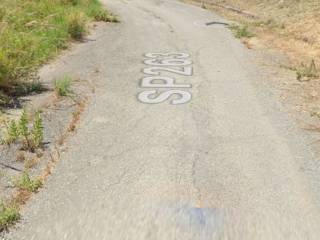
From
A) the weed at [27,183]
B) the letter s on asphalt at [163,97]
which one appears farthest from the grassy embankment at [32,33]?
the weed at [27,183]

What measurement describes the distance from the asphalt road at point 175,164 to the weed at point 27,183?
0.14 m

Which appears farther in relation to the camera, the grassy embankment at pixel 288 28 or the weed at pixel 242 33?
the weed at pixel 242 33

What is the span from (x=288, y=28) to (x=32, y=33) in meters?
8.10

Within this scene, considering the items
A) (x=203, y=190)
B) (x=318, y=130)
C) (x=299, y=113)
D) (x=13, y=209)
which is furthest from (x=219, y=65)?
(x=13, y=209)

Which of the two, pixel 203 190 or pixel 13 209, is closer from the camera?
pixel 13 209

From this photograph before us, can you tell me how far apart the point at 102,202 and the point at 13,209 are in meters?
0.92

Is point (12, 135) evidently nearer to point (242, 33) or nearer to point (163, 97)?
point (163, 97)

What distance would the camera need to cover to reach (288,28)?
52.5 feet

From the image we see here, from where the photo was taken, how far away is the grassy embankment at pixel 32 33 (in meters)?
8.70

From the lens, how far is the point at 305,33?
14773 mm

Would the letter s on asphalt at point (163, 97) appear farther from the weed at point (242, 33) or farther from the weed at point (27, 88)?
the weed at point (242, 33)

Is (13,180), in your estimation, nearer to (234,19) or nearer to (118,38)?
(118,38)

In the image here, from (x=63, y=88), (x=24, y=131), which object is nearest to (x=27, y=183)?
(x=24, y=131)

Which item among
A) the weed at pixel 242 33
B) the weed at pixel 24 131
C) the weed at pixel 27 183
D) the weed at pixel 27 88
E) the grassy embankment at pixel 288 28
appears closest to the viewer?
the weed at pixel 27 183
